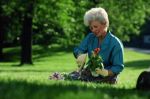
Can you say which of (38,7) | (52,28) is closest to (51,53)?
(52,28)

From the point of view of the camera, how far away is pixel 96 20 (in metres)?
9.64

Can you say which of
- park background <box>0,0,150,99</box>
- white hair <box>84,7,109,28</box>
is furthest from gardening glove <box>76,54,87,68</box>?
park background <box>0,0,150,99</box>

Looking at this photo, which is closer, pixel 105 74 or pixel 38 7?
pixel 105 74

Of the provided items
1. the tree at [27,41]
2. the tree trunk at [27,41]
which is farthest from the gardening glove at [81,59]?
the tree trunk at [27,41]

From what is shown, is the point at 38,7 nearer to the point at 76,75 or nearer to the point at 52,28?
the point at 52,28

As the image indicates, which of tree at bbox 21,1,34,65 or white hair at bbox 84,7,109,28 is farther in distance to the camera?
tree at bbox 21,1,34,65

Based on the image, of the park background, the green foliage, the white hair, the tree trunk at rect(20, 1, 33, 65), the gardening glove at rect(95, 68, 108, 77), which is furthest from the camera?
the tree trunk at rect(20, 1, 33, 65)

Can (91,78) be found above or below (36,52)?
above

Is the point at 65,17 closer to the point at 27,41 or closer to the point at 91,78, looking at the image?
the point at 27,41

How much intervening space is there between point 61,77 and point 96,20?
3.73 feet

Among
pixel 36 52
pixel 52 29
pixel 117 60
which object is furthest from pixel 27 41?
pixel 117 60

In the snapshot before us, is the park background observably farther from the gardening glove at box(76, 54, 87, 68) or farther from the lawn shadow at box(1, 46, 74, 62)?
the gardening glove at box(76, 54, 87, 68)

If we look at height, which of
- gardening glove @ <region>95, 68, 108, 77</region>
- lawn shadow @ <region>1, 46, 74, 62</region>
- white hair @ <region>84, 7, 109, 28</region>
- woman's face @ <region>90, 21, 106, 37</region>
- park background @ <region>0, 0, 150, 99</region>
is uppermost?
white hair @ <region>84, 7, 109, 28</region>

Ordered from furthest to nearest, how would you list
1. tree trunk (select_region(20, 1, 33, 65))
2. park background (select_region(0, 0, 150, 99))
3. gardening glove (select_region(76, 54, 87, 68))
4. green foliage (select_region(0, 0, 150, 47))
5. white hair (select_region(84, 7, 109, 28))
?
tree trunk (select_region(20, 1, 33, 65)) → green foliage (select_region(0, 0, 150, 47)) → park background (select_region(0, 0, 150, 99)) → white hair (select_region(84, 7, 109, 28)) → gardening glove (select_region(76, 54, 87, 68))
